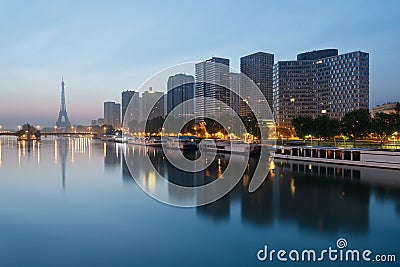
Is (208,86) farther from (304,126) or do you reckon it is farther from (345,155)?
(345,155)

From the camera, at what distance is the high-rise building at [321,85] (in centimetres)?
7481

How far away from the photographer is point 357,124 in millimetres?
29375

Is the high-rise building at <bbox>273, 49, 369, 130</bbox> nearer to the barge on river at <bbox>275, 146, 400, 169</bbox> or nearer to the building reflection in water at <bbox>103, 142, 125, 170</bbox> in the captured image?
the building reflection in water at <bbox>103, 142, 125, 170</bbox>

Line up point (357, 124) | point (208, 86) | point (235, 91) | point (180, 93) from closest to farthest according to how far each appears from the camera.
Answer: point (357, 124), point (180, 93), point (208, 86), point (235, 91)

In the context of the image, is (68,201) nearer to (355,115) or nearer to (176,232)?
(176,232)

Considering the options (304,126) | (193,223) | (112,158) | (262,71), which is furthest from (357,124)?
(262,71)

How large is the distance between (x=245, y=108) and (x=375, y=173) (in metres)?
71.4

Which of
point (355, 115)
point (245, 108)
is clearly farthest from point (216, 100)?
point (355, 115)

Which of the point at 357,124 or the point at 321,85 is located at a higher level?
the point at 321,85

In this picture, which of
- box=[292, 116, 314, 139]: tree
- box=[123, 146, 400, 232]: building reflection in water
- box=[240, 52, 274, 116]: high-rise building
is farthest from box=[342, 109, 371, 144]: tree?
box=[240, 52, 274, 116]: high-rise building

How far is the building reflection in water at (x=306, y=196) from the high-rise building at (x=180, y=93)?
3212 centimetres

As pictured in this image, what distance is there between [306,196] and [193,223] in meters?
5.08

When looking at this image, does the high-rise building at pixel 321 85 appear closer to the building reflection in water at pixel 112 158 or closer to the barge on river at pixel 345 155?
the building reflection in water at pixel 112 158

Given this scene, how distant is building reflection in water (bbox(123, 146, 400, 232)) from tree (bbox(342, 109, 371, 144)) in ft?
36.7
